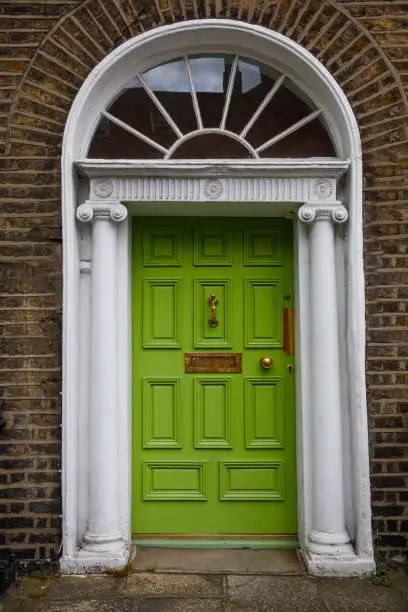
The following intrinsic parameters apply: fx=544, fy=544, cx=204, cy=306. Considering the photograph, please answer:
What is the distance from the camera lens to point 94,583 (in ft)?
11.2

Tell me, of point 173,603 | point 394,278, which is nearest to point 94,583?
point 173,603

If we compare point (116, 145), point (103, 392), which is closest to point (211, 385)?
point (103, 392)

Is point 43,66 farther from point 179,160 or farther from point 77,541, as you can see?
point 77,541

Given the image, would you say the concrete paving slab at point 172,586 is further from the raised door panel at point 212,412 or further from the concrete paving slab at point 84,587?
the raised door panel at point 212,412

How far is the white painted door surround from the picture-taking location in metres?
3.58

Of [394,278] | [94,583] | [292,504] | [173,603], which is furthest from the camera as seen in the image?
[292,504]

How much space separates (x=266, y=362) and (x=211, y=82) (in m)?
2.05

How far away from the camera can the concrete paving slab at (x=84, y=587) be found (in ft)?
10.7

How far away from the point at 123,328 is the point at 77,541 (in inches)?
56.9

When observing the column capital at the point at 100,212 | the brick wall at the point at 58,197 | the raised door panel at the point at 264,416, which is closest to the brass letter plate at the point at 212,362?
the raised door panel at the point at 264,416

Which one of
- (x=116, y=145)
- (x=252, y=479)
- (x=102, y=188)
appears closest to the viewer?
(x=102, y=188)

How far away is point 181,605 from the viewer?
124 inches

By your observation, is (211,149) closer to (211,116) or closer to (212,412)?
(211,116)

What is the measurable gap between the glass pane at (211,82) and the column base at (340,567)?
3013mm
